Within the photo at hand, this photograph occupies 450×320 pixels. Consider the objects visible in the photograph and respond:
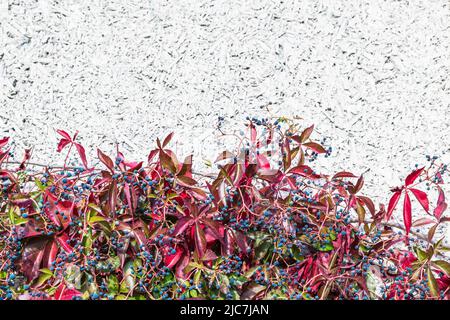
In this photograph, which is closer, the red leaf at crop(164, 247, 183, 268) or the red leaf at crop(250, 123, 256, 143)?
the red leaf at crop(164, 247, 183, 268)

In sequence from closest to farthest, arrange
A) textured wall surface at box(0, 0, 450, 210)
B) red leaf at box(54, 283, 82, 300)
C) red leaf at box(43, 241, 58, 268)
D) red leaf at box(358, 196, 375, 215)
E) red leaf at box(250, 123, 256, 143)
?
red leaf at box(54, 283, 82, 300) → red leaf at box(43, 241, 58, 268) → red leaf at box(358, 196, 375, 215) → red leaf at box(250, 123, 256, 143) → textured wall surface at box(0, 0, 450, 210)

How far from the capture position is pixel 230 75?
2578 mm

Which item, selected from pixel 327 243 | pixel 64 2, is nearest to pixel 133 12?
pixel 64 2

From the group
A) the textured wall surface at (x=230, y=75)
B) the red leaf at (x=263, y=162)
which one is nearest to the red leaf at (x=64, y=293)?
the textured wall surface at (x=230, y=75)

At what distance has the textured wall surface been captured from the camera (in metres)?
2.55

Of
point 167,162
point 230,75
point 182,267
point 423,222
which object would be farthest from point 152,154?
point 423,222

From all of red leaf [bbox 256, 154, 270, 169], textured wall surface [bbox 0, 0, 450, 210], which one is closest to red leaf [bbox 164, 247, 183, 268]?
red leaf [bbox 256, 154, 270, 169]

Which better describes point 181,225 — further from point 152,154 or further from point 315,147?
point 315,147

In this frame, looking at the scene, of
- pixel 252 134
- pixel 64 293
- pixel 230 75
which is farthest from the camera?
pixel 230 75

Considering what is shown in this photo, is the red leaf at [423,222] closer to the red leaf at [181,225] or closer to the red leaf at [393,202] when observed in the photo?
the red leaf at [393,202]

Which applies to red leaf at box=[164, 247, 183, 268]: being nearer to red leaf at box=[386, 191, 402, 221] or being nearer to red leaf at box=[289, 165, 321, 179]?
red leaf at box=[289, 165, 321, 179]

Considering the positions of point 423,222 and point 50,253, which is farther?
point 423,222

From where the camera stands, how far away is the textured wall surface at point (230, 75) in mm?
2551
